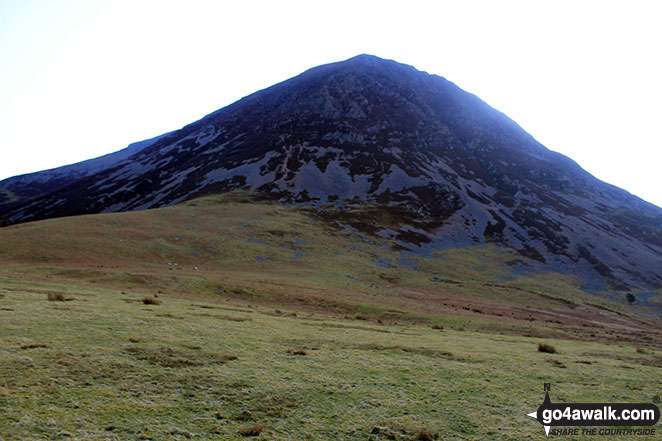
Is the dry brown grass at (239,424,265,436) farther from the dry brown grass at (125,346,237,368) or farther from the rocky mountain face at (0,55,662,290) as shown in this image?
the rocky mountain face at (0,55,662,290)

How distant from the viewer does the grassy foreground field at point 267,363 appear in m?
10.7

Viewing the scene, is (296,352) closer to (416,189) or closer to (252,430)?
(252,430)

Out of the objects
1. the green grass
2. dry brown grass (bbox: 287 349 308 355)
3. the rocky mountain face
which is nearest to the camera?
the green grass

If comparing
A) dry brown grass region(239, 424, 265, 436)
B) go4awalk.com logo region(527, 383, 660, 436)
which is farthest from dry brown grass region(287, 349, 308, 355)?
go4awalk.com logo region(527, 383, 660, 436)

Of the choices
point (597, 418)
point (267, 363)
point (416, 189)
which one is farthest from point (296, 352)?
point (416, 189)

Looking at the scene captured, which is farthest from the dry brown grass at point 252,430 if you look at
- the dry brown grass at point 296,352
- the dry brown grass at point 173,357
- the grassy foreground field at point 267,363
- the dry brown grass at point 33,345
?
the dry brown grass at point 33,345

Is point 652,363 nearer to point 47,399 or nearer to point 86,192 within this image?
point 47,399

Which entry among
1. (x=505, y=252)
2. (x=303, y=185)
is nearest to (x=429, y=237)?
(x=505, y=252)

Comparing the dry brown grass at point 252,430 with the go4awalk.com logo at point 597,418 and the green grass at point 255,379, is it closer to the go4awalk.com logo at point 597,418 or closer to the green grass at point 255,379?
the green grass at point 255,379

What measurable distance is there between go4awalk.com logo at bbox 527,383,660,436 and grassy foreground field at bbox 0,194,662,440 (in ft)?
1.82

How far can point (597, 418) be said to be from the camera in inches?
524

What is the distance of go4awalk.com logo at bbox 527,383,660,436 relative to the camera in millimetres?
12266

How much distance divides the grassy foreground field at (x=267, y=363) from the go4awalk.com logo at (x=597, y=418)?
55 centimetres

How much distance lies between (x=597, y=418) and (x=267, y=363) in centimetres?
1244
